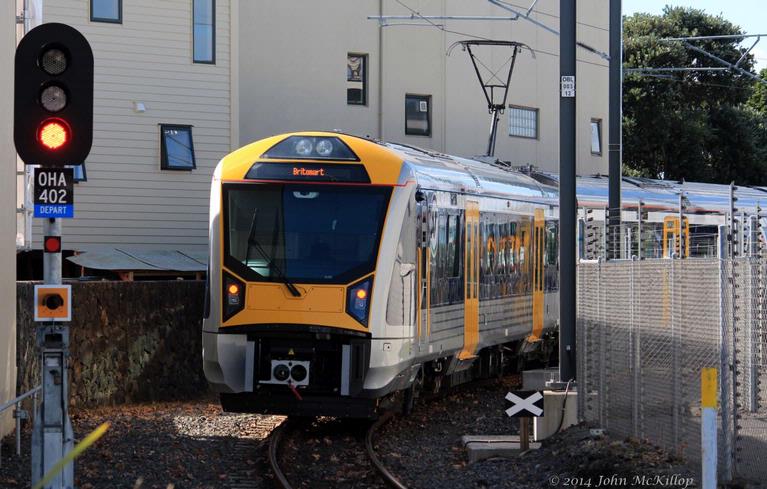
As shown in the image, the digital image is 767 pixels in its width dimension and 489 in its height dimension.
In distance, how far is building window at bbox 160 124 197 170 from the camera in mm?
28312

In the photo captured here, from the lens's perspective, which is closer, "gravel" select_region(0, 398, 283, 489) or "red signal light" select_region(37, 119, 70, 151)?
"red signal light" select_region(37, 119, 70, 151)

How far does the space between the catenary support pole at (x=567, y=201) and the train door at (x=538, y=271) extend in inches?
227

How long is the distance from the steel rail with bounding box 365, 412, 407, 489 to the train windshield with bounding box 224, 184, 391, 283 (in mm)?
1751

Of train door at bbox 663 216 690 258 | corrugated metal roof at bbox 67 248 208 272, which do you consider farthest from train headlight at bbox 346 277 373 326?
corrugated metal roof at bbox 67 248 208 272

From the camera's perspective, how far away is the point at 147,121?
28.1 meters

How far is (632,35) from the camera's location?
59.1 metres

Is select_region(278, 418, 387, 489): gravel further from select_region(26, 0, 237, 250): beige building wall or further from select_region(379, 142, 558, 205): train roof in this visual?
select_region(26, 0, 237, 250): beige building wall

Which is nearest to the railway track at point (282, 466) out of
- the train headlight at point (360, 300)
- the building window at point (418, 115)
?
the train headlight at point (360, 300)

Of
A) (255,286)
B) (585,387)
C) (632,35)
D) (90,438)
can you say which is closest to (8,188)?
(255,286)

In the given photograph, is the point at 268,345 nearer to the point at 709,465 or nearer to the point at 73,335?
the point at 73,335

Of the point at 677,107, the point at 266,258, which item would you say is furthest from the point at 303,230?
the point at 677,107

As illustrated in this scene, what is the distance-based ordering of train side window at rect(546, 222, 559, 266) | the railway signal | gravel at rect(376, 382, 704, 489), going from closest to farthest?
the railway signal → gravel at rect(376, 382, 704, 489) → train side window at rect(546, 222, 559, 266)

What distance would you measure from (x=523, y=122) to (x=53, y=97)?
26154 mm

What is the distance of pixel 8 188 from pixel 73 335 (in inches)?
A: 132
